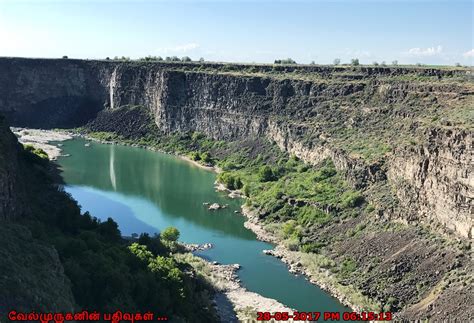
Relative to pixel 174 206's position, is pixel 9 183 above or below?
above

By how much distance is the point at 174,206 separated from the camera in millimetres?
57781

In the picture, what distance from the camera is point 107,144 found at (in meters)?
92.3

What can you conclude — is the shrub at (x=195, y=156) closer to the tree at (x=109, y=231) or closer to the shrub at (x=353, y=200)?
the shrub at (x=353, y=200)

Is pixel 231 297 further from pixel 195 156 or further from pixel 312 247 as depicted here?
pixel 195 156

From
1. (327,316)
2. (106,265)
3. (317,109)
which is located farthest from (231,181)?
(106,265)

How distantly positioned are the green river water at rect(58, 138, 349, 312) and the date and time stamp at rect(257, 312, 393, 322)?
91cm

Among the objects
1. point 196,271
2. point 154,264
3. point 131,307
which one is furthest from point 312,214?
point 131,307

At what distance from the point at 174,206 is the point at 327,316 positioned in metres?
28.0

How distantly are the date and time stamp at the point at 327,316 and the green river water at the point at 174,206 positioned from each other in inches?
36.0

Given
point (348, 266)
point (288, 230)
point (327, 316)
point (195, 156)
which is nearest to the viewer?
point (327, 316)

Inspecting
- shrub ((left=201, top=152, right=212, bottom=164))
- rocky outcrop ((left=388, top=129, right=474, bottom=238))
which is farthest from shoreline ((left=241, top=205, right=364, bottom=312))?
shrub ((left=201, top=152, right=212, bottom=164))

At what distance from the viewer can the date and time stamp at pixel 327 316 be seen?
31.8 m

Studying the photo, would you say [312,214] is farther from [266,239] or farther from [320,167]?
[320,167]

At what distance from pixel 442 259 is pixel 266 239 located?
16418mm
